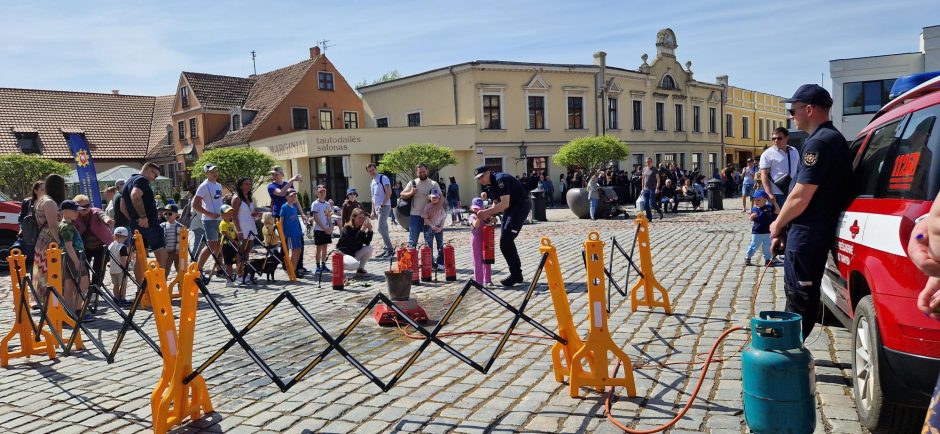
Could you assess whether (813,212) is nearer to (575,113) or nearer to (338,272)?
(338,272)

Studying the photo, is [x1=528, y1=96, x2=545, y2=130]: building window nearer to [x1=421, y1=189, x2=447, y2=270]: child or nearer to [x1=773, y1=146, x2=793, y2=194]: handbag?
[x1=421, y1=189, x2=447, y2=270]: child

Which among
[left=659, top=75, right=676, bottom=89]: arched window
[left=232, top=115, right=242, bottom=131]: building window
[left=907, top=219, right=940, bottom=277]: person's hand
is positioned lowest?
[left=907, top=219, right=940, bottom=277]: person's hand

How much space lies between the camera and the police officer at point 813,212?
13.9ft

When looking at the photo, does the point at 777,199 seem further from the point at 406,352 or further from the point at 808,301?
the point at 406,352

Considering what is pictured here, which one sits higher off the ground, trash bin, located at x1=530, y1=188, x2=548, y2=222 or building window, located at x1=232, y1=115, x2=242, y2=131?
building window, located at x1=232, y1=115, x2=242, y2=131

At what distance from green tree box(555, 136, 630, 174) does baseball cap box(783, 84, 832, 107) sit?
82.0 feet

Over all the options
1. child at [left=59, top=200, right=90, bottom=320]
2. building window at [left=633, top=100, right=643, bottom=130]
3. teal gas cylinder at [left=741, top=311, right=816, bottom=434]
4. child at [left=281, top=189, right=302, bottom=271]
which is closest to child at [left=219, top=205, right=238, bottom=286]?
child at [left=281, top=189, right=302, bottom=271]

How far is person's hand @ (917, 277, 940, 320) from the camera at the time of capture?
232 cm

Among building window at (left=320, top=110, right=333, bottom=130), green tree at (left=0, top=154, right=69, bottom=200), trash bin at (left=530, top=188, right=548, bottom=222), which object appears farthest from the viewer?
building window at (left=320, top=110, right=333, bottom=130)

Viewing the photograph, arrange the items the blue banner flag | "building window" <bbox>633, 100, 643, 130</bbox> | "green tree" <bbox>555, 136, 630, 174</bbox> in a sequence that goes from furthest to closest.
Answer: "building window" <bbox>633, 100, 643, 130</bbox> → "green tree" <bbox>555, 136, 630, 174</bbox> → the blue banner flag

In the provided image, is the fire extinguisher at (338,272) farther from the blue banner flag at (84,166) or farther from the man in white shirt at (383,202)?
the blue banner flag at (84,166)

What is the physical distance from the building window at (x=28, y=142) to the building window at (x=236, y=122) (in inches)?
473

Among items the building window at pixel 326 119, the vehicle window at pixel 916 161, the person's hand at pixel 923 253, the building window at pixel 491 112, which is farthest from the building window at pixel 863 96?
the person's hand at pixel 923 253

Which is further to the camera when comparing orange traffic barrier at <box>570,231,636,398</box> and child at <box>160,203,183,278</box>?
child at <box>160,203,183,278</box>
